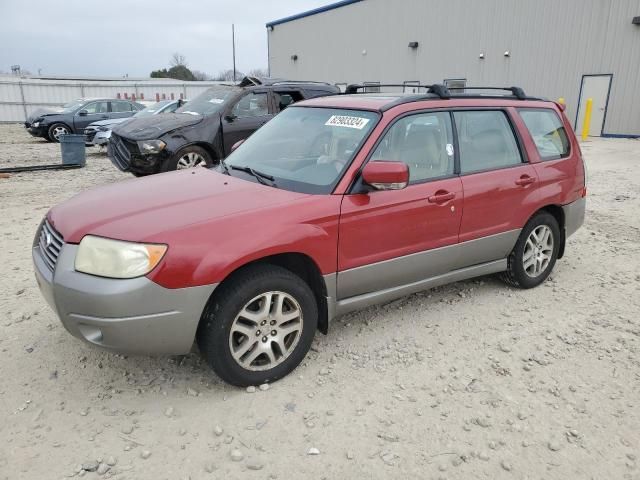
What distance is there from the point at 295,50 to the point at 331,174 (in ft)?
105

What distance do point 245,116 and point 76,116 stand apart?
38.1 feet

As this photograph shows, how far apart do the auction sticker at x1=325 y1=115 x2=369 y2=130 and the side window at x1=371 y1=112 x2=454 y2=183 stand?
0.65 ft

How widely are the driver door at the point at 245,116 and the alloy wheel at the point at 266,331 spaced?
19.3 ft

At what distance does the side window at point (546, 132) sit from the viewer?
440 cm

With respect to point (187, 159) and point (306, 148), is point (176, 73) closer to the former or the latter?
point (187, 159)

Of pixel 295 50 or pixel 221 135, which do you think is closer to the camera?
pixel 221 135

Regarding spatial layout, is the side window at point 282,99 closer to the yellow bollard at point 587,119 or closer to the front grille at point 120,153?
the front grille at point 120,153

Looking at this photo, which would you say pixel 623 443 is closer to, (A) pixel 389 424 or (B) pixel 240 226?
(A) pixel 389 424

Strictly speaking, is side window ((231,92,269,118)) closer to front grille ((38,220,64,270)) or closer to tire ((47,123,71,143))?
front grille ((38,220,64,270))

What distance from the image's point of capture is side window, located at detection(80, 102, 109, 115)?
1762 centimetres

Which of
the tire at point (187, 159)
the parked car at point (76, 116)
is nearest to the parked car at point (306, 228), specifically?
the tire at point (187, 159)

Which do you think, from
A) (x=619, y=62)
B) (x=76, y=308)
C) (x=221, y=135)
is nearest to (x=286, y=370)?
(x=76, y=308)

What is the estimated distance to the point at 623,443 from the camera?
2594 millimetres

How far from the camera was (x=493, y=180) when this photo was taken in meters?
3.94
